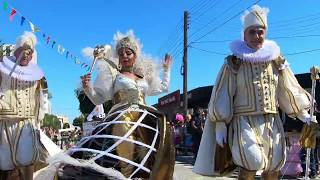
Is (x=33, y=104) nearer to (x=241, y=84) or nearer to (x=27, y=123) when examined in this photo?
(x=27, y=123)

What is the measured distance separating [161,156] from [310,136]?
Answer: 58.7 inches

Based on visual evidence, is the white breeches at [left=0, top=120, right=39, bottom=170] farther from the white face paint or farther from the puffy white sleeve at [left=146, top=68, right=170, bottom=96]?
the puffy white sleeve at [left=146, top=68, right=170, bottom=96]

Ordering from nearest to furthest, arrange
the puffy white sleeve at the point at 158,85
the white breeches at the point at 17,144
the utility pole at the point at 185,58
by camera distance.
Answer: the white breeches at the point at 17,144 → the puffy white sleeve at the point at 158,85 → the utility pole at the point at 185,58

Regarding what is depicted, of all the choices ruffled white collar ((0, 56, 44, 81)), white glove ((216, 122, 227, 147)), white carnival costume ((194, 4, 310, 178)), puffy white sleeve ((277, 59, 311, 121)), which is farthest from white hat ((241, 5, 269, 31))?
ruffled white collar ((0, 56, 44, 81))

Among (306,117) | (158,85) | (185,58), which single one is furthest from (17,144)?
(185,58)

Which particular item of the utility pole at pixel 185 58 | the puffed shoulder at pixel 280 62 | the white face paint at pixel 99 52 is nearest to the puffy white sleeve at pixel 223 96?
the puffed shoulder at pixel 280 62

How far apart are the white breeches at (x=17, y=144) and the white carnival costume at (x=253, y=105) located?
1834mm

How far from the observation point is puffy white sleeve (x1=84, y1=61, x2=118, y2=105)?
593 centimetres

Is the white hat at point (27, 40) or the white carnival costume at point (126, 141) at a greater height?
the white hat at point (27, 40)

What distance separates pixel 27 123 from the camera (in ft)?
19.9

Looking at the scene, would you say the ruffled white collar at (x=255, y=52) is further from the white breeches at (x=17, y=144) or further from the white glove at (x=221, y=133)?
the white breeches at (x=17, y=144)

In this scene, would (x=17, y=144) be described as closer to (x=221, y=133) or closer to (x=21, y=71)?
(x=21, y=71)

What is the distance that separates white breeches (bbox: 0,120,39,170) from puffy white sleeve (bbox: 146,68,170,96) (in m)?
1.33

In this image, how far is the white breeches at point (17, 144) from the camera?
231 inches
